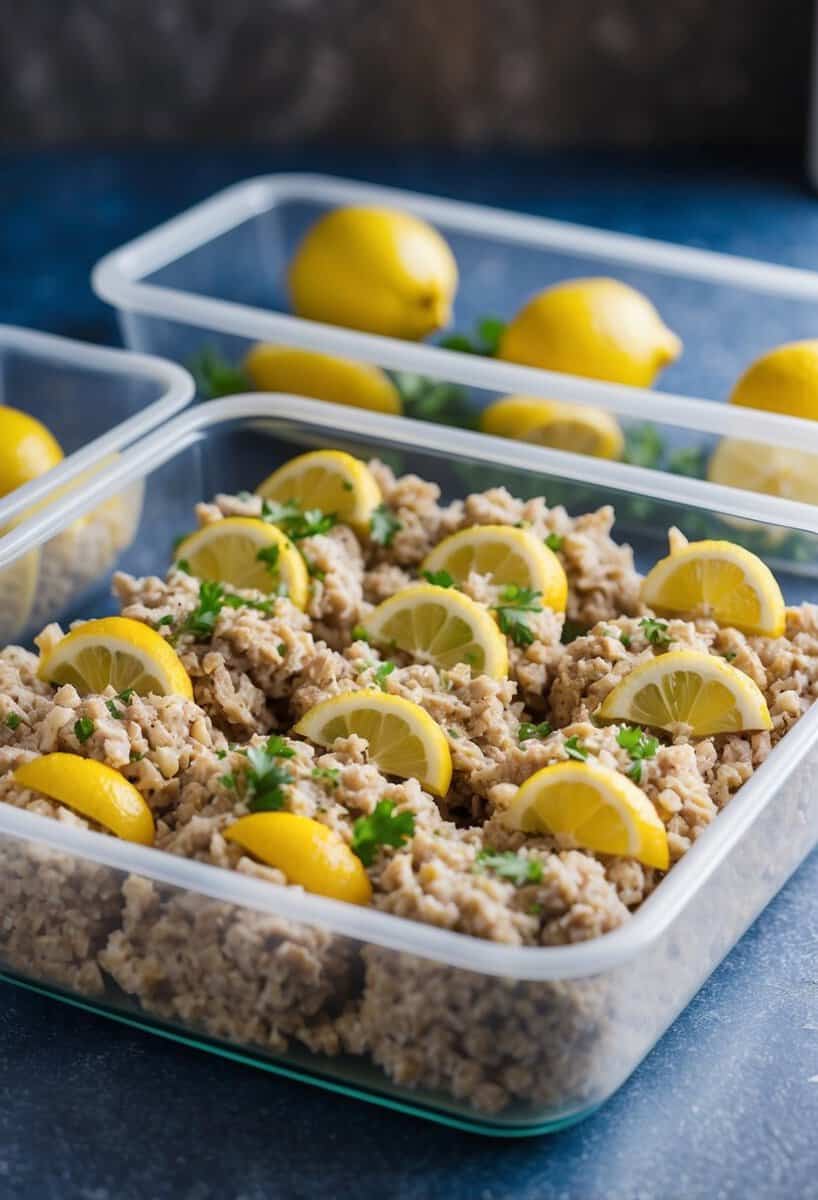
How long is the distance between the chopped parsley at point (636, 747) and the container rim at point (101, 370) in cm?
70

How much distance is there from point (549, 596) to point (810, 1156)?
618 millimetres

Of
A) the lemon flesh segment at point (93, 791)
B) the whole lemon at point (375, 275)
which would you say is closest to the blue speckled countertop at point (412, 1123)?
the lemon flesh segment at point (93, 791)

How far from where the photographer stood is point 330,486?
6.32 feet

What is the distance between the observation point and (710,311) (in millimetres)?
2408

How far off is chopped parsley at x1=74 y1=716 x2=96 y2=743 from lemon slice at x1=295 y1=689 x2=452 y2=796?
0.59 feet

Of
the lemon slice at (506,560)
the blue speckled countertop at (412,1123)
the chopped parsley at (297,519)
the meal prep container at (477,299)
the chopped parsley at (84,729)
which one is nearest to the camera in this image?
the blue speckled countertop at (412,1123)

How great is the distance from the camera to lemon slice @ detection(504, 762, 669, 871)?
1.37 meters

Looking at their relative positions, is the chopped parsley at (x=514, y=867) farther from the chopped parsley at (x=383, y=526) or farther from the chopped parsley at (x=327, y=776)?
the chopped parsley at (x=383, y=526)

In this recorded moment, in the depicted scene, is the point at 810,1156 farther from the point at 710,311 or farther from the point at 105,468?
the point at 710,311

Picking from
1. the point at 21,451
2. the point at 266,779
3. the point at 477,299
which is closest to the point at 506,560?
the point at 266,779

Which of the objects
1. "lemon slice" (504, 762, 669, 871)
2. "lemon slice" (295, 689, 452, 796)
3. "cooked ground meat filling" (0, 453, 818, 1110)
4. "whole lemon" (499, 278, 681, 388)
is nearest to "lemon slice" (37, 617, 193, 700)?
"cooked ground meat filling" (0, 453, 818, 1110)

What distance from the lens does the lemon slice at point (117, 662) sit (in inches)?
64.1

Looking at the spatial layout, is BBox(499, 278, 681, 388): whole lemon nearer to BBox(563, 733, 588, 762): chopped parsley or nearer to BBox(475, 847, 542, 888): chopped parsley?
BBox(563, 733, 588, 762): chopped parsley

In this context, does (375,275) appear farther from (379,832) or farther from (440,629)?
(379,832)
